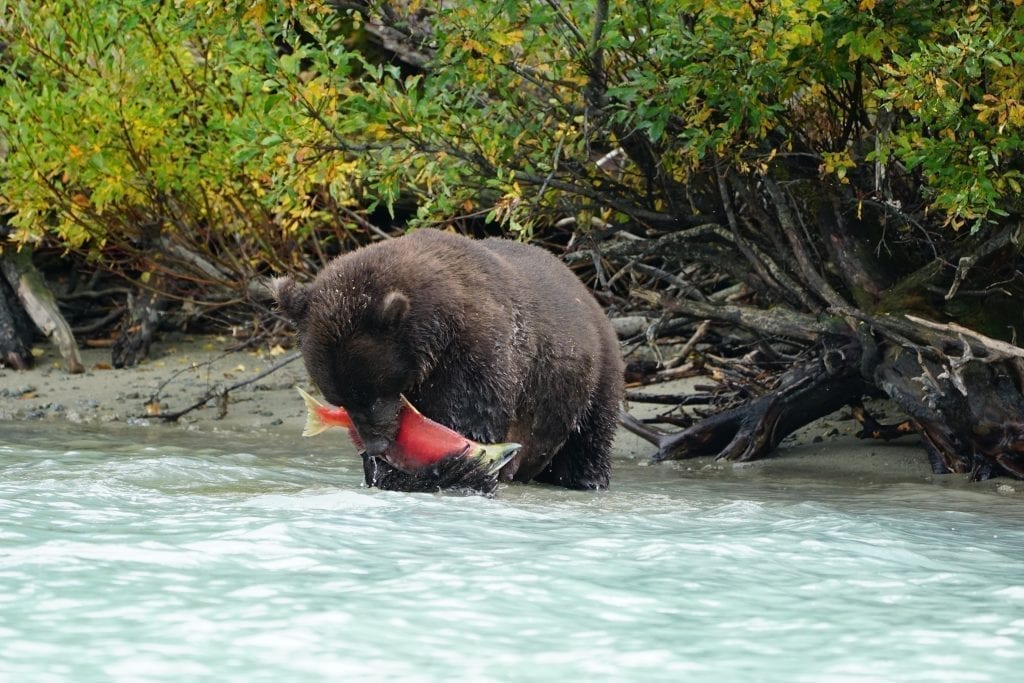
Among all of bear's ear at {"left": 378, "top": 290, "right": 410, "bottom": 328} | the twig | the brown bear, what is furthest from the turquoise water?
the twig

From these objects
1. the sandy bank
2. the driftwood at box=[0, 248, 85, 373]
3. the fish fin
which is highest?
the driftwood at box=[0, 248, 85, 373]

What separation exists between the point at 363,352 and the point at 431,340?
32 centimetres

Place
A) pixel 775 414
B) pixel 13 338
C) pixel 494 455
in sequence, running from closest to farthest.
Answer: pixel 494 455, pixel 775 414, pixel 13 338

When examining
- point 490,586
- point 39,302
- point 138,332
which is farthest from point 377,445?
point 39,302

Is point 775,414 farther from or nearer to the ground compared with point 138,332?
nearer to the ground

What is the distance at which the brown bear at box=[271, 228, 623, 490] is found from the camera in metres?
6.45

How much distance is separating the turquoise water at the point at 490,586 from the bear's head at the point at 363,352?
1.28ft

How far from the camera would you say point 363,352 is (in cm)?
643

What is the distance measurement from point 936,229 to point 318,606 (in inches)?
212

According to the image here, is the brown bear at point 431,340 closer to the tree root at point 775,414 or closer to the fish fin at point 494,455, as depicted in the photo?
the fish fin at point 494,455

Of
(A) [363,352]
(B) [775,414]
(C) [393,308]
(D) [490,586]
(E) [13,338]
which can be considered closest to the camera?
(D) [490,586]

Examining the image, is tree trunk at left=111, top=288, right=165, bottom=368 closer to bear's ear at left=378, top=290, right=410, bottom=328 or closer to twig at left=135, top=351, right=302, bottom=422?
twig at left=135, top=351, right=302, bottom=422

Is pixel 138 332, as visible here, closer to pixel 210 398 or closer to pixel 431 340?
pixel 210 398

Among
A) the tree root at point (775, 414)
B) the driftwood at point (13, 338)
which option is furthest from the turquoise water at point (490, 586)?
the driftwood at point (13, 338)
